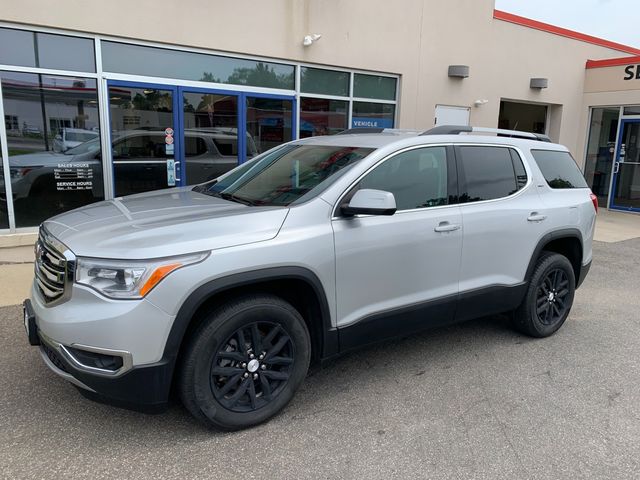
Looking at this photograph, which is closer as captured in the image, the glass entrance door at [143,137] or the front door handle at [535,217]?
the front door handle at [535,217]

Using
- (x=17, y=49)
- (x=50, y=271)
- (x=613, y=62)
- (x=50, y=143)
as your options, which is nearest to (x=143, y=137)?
(x=50, y=143)

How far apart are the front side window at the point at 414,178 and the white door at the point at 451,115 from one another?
26.1 feet

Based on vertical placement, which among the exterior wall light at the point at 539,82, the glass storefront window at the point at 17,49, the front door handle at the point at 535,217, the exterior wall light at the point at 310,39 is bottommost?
the front door handle at the point at 535,217

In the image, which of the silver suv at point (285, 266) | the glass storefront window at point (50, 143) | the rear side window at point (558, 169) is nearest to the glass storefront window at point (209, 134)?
the glass storefront window at point (50, 143)

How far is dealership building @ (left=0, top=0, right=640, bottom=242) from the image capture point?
7.11 metres

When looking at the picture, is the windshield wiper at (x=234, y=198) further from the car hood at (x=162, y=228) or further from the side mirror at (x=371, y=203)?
the side mirror at (x=371, y=203)

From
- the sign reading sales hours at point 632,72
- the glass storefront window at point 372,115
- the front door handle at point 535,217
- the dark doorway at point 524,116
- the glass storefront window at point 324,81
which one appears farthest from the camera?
the dark doorway at point 524,116

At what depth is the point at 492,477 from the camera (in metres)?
2.76

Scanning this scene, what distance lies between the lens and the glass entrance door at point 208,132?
836cm

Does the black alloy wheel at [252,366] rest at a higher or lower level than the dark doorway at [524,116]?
lower

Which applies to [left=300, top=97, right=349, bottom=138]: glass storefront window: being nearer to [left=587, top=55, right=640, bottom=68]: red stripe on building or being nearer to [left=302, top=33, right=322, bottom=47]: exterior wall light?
[left=302, top=33, right=322, bottom=47]: exterior wall light

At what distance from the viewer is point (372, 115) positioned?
1064 centimetres

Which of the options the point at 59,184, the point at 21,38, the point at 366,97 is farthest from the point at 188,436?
the point at 366,97

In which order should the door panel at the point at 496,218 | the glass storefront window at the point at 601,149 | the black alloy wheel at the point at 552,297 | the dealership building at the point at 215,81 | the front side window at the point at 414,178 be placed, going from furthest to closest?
the glass storefront window at the point at 601,149 → the dealership building at the point at 215,81 → the black alloy wheel at the point at 552,297 → the door panel at the point at 496,218 → the front side window at the point at 414,178
